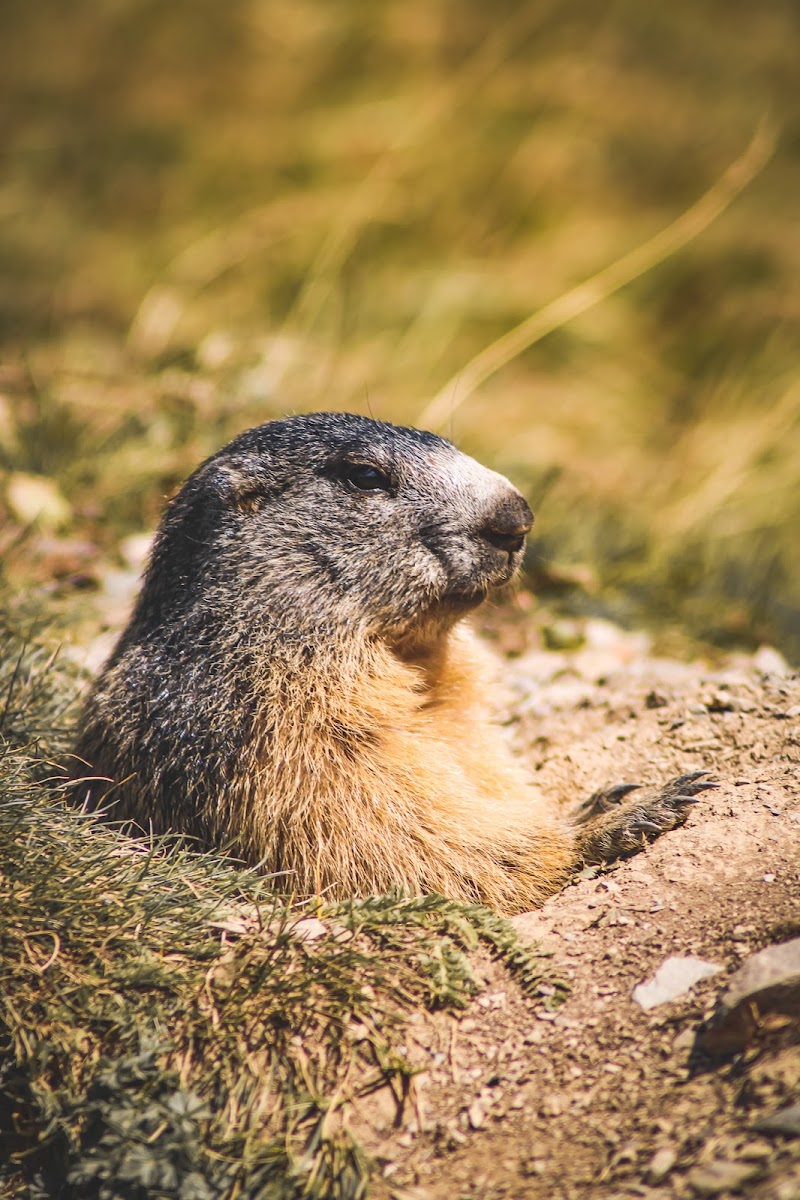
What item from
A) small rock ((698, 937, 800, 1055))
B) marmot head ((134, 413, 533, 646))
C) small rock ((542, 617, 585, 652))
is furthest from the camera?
small rock ((542, 617, 585, 652))

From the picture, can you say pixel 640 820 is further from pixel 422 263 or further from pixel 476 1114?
pixel 422 263

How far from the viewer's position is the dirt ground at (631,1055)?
2184 millimetres

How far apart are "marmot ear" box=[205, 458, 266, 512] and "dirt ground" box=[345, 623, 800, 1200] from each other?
1.74 metres

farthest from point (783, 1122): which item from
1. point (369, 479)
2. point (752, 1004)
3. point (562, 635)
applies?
point (562, 635)

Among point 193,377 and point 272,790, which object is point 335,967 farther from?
point 193,377

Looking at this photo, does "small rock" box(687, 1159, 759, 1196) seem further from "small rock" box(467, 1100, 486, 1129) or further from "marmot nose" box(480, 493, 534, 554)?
"marmot nose" box(480, 493, 534, 554)

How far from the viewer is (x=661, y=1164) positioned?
2.14 meters

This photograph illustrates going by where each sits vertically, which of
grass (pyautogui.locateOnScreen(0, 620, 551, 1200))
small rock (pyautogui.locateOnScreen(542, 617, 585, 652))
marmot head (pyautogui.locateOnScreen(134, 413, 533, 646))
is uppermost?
small rock (pyautogui.locateOnScreen(542, 617, 585, 652))

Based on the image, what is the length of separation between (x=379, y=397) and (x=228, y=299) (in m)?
3.41

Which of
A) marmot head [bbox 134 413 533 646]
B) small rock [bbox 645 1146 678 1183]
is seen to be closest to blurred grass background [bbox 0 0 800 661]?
marmot head [bbox 134 413 533 646]

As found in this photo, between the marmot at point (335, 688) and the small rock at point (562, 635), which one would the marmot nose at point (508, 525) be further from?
the small rock at point (562, 635)

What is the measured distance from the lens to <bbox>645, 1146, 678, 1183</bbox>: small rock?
6.95ft

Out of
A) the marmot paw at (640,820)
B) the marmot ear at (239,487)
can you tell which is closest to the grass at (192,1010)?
the marmot paw at (640,820)

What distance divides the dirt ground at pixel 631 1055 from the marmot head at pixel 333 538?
1122mm
